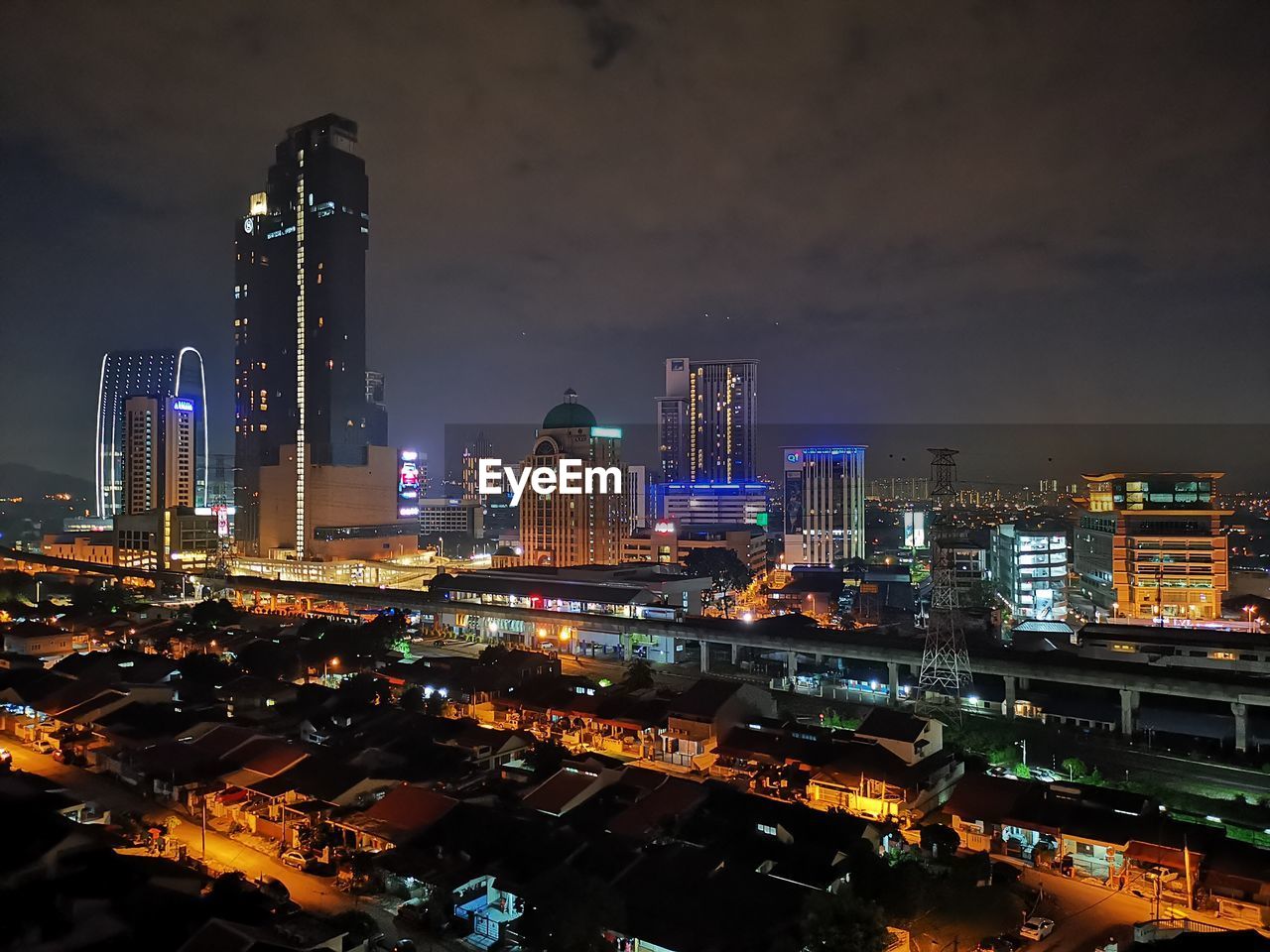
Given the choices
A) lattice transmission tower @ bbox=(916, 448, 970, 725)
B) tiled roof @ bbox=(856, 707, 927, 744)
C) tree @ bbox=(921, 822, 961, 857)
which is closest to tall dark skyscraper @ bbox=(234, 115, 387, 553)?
lattice transmission tower @ bbox=(916, 448, 970, 725)

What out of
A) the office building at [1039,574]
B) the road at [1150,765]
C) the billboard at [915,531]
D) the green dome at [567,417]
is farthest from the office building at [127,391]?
the road at [1150,765]

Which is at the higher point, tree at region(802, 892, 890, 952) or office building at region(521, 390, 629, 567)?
office building at region(521, 390, 629, 567)

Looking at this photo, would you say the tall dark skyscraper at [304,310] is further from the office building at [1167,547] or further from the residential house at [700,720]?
the office building at [1167,547]

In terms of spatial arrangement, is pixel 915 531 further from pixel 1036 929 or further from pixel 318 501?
pixel 1036 929

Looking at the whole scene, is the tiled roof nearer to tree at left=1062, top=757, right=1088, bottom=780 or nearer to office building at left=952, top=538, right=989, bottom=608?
tree at left=1062, top=757, right=1088, bottom=780

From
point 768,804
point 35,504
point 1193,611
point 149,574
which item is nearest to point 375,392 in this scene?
point 35,504

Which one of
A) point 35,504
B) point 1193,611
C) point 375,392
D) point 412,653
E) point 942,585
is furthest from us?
point 375,392

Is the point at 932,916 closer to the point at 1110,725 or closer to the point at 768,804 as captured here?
the point at 768,804

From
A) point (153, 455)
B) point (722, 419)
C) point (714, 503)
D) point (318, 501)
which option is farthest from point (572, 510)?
point (722, 419)
